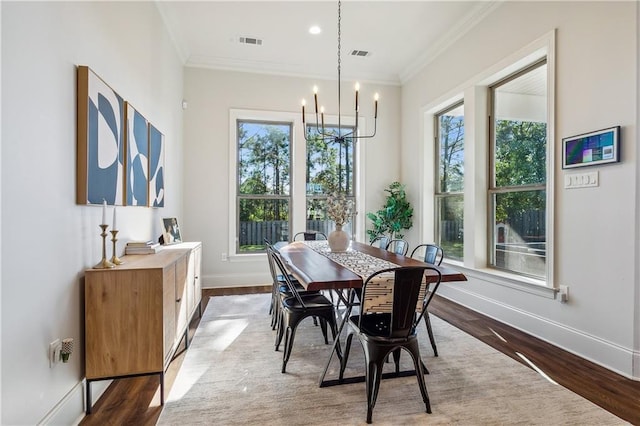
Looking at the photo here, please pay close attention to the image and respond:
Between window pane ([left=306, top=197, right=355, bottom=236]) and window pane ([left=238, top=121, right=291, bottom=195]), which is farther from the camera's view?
window pane ([left=306, top=197, right=355, bottom=236])

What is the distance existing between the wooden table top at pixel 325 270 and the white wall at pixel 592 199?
123 centimetres

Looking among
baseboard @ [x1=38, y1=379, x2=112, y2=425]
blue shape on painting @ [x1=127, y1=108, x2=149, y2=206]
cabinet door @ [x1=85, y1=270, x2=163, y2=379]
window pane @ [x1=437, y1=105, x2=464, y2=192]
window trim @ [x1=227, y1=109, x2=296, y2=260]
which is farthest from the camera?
window trim @ [x1=227, y1=109, x2=296, y2=260]

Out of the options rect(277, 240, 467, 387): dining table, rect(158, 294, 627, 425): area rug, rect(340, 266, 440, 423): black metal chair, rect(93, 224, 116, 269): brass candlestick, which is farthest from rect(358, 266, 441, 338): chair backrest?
rect(93, 224, 116, 269): brass candlestick

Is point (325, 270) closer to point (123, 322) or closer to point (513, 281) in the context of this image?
point (123, 322)

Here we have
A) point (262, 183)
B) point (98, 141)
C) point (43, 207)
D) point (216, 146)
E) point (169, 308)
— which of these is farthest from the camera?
point (262, 183)

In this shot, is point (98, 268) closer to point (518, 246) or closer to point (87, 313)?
point (87, 313)

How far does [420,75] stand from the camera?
520cm

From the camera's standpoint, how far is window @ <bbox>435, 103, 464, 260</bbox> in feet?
14.9

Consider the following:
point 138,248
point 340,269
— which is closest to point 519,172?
point 340,269

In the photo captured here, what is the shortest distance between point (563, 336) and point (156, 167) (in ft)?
13.6

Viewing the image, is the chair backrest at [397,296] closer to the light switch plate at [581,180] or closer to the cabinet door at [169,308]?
the cabinet door at [169,308]

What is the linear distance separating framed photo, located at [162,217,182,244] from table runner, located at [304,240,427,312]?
1.71 metres

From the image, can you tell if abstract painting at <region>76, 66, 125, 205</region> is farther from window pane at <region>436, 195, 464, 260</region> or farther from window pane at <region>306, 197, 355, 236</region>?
window pane at <region>436, 195, 464, 260</region>

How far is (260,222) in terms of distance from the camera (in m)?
5.42
